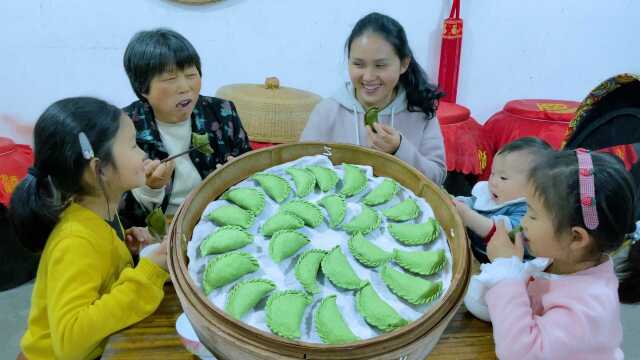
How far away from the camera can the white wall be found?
8.80 ft

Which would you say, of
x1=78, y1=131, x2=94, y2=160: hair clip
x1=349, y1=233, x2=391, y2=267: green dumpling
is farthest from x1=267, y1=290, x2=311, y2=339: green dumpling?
x1=78, y1=131, x2=94, y2=160: hair clip

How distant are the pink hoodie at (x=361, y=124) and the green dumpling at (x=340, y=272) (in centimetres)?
71

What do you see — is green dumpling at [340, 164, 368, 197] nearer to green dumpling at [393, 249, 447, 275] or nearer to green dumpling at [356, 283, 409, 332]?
green dumpling at [393, 249, 447, 275]

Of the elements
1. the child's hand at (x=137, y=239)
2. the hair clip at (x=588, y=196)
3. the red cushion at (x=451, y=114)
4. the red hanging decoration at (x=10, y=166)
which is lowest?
the red hanging decoration at (x=10, y=166)

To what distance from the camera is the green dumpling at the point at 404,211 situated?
1.10 metres

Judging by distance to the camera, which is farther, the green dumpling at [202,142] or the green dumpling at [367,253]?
the green dumpling at [202,142]

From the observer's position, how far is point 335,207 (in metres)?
1.12

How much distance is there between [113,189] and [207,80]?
77.4 inches

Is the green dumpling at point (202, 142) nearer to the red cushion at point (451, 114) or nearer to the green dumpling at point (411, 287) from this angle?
the green dumpling at point (411, 287)

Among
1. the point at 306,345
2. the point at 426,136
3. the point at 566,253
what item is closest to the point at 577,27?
the point at 426,136

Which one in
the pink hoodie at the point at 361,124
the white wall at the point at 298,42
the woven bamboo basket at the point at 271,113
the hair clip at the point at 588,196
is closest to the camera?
the hair clip at the point at 588,196

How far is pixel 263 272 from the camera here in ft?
3.09

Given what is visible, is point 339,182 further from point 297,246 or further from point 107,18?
point 107,18

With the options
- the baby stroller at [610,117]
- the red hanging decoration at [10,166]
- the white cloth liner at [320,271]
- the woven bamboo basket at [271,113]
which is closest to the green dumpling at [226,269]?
the white cloth liner at [320,271]
